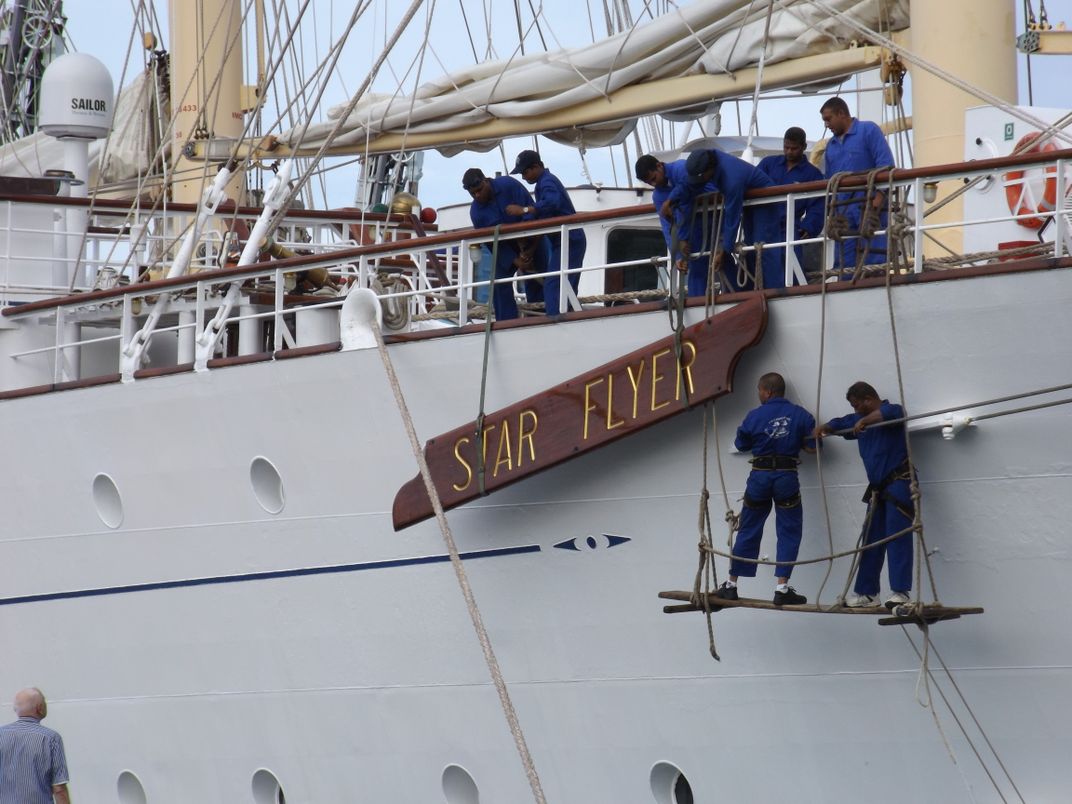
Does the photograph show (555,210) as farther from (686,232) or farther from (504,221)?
(686,232)

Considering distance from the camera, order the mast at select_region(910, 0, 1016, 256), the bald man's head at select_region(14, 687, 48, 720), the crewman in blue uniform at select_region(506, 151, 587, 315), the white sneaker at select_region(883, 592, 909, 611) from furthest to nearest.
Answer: the mast at select_region(910, 0, 1016, 256) < the crewman in blue uniform at select_region(506, 151, 587, 315) < the white sneaker at select_region(883, 592, 909, 611) < the bald man's head at select_region(14, 687, 48, 720)

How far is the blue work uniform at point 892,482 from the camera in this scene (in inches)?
367

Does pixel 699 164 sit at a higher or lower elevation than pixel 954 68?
lower

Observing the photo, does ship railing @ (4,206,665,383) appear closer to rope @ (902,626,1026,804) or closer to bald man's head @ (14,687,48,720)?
rope @ (902,626,1026,804)

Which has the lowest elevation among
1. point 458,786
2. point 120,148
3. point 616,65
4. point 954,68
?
point 458,786

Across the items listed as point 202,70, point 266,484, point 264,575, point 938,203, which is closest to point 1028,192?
point 938,203

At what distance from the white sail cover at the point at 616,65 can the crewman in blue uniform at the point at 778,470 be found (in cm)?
414

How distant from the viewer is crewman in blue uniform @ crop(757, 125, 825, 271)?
10273mm

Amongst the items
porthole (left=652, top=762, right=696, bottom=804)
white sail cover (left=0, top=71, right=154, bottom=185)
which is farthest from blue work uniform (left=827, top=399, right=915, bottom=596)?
white sail cover (left=0, top=71, right=154, bottom=185)

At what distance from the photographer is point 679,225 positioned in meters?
10.1

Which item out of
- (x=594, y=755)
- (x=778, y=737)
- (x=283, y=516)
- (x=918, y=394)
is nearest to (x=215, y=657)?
(x=283, y=516)

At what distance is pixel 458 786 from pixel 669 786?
1.50 m

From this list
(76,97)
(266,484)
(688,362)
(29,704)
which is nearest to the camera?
(29,704)

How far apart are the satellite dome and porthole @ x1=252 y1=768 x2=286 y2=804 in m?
7.37
